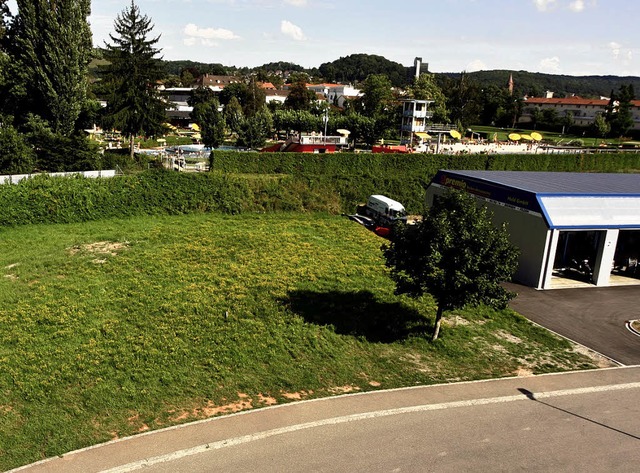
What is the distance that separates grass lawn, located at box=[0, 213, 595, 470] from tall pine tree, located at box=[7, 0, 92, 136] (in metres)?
21.8

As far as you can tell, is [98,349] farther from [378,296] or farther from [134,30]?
[134,30]

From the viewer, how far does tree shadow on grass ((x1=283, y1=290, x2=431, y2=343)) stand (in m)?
18.1

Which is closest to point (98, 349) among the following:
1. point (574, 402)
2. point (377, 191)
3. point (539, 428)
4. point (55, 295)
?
point (55, 295)

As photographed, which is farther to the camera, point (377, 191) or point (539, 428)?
point (377, 191)

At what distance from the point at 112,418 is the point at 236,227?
20.7 m

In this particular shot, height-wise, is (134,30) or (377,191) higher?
(134,30)

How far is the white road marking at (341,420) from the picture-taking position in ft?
36.0

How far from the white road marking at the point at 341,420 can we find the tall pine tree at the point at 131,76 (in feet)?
140

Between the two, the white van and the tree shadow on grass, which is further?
the white van

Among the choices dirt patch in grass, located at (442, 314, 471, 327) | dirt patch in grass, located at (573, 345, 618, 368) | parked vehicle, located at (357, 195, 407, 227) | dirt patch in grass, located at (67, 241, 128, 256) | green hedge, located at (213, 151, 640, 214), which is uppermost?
green hedge, located at (213, 151, 640, 214)

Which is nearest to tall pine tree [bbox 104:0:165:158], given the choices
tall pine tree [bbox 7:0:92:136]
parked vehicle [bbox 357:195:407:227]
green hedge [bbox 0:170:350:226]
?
tall pine tree [bbox 7:0:92:136]

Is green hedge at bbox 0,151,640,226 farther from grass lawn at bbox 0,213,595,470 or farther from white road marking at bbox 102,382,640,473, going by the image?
white road marking at bbox 102,382,640,473

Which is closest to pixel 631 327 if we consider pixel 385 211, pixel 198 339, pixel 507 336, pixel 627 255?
pixel 507 336

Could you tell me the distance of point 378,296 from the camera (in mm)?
21312
